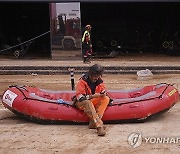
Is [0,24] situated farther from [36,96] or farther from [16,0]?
[36,96]

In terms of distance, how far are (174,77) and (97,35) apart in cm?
854

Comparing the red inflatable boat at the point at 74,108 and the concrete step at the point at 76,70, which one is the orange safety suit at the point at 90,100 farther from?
the concrete step at the point at 76,70

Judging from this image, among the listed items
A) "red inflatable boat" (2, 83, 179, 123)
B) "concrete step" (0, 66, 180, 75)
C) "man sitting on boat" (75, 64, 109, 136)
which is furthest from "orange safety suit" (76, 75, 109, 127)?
"concrete step" (0, 66, 180, 75)

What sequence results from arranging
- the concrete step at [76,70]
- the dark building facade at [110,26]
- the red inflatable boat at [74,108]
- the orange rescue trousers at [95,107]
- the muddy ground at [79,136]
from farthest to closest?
the dark building facade at [110,26]
the concrete step at [76,70]
the red inflatable boat at [74,108]
the orange rescue trousers at [95,107]
the muddy ground at [79,136]

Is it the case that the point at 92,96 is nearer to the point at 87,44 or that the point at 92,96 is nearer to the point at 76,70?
the point at 76,70

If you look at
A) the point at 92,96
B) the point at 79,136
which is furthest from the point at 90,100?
the point at 79,136

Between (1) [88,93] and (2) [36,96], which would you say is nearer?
(1) [88,93]

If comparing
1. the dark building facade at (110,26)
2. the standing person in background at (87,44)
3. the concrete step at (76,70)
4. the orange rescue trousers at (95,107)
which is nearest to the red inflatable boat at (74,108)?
the orange rescue trousers at (95,107)

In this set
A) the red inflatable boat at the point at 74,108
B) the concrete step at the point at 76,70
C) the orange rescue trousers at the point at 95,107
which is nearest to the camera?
the orange rescue trousers at the point at 95,107

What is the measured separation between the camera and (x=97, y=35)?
21.3 m

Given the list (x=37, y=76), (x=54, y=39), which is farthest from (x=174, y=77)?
(x=54, y=39)

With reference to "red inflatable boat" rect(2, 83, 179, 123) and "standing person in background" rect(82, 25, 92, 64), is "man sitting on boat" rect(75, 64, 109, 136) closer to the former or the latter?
"red inflatable boat" rect(2, 83, 179, 123)

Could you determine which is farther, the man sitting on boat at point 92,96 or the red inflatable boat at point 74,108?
the red inflatable boat at point 74,108

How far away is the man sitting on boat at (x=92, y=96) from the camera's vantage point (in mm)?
7469
